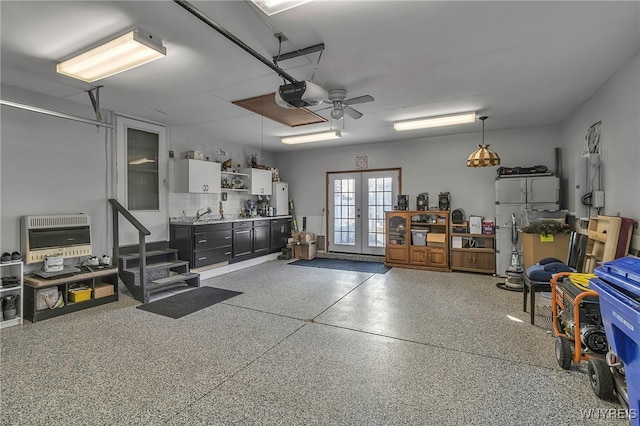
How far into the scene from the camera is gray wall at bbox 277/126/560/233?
593 centimetres

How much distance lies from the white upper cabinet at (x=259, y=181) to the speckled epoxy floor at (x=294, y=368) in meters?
3.54

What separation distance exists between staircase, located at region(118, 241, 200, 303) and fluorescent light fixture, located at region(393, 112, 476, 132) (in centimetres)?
435

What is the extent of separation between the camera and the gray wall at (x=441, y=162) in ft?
19.5

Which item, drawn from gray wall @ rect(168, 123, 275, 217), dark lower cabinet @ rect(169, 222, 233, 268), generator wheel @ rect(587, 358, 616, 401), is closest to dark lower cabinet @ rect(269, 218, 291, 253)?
gray wall @ rect(168, 123, 275, 217)

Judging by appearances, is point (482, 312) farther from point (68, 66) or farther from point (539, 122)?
point (68, 66)

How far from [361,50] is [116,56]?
224 centimetres

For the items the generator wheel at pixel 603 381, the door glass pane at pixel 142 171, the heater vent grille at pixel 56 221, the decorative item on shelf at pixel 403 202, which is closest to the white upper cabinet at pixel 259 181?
the door glass pane at pixel 142 171

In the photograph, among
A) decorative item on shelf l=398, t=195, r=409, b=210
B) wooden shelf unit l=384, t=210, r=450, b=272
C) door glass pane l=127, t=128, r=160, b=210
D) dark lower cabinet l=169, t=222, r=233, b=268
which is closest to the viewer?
door glass pane l=127, t=128, r=160, b=210

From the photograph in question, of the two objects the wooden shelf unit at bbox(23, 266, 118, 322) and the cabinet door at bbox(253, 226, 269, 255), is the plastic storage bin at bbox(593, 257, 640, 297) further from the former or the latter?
the cabinet door at bbox(253, 226, 269, 255)

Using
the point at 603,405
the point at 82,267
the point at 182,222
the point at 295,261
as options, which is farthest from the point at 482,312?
the point at 82,267

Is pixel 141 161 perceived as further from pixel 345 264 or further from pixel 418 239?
pixel 418 239

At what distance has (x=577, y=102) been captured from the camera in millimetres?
4434

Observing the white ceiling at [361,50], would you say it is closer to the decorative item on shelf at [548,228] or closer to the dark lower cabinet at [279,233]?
the decorative item on shelf at [548,228]

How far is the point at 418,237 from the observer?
6.50 m
